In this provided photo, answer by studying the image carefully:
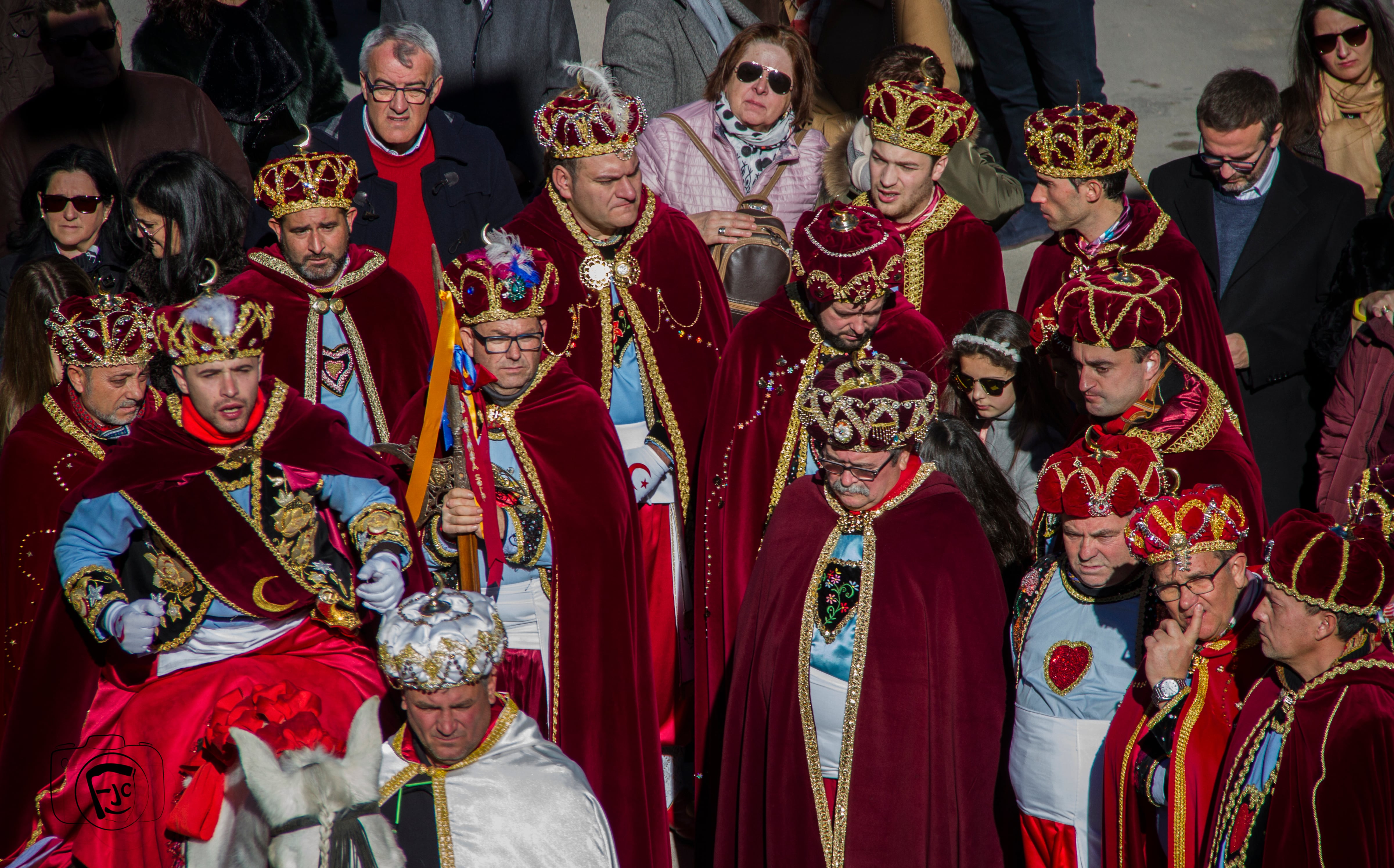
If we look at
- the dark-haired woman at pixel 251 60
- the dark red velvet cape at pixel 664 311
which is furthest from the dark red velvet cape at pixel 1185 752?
the dark-haired woman at pixel 251 60

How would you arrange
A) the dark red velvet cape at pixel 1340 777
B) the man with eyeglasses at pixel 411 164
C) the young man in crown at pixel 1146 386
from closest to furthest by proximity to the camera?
the dark red velvet cape at pixel 1340 777, the young man in crown at pixel 1146 386, the man with eyeglasses at pixel 411 164

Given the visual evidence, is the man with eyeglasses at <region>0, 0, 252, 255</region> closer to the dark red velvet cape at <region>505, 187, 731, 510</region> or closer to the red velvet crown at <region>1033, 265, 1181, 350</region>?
the dark red velvet cape at <region>505, 187, 731, 510</region>

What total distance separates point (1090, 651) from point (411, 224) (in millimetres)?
3961

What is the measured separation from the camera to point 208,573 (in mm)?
4875

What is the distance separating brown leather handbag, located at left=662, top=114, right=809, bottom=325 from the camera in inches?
263

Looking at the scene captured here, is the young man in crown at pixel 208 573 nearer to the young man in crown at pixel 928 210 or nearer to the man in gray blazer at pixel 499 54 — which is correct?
the young man in crown at pixel 928 210

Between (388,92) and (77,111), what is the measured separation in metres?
1.81

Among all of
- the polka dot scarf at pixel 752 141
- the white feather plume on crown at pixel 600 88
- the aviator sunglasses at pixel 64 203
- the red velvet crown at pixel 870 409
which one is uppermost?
the white feather plume on crown at pixel 600 88

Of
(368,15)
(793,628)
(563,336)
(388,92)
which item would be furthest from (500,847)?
(368,15)

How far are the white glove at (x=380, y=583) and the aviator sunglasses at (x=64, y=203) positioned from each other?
3017 millimetres

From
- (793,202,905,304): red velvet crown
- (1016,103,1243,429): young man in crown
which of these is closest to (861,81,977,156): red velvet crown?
(1016,103,1243,429): young man in crown

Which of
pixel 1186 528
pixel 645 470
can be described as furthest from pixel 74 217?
pixel 1186 528

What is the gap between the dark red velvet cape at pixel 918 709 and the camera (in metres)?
4.61

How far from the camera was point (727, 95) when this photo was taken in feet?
22.6
